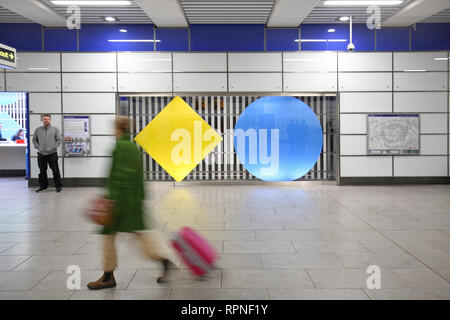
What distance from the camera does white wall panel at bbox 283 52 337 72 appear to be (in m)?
11.4

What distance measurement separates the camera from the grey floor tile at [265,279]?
390cm

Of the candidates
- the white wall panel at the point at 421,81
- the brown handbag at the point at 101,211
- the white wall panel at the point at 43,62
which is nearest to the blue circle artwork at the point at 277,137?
the white wall panel at the point at 421,81

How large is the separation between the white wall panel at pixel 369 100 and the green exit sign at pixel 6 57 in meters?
8.76

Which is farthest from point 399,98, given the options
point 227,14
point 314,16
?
point 227,14

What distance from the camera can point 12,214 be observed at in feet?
24.6

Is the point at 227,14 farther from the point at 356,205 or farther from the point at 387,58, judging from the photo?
the point at 356,205

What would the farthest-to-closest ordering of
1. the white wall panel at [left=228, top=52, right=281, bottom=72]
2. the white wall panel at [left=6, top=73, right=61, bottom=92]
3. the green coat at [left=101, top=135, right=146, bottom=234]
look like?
the white wall panel at [left=228, top=52, right=281, bottom=72] → the white wall panel at [left=6, top=73, right=61, bottom=92] → the green coat at [left=101, top=135, right=146, bottom=234]

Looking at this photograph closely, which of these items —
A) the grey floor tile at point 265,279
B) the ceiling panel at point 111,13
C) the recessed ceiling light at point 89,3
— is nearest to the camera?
the grey floor tile at point 265,279

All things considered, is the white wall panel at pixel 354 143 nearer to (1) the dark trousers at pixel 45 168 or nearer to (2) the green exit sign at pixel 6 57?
(1) the dark trousers at pixel 45 168

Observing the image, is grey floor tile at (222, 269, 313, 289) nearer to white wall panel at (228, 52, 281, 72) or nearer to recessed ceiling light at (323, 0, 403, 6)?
recessed ceiling light at (323, 0, 403, 6)

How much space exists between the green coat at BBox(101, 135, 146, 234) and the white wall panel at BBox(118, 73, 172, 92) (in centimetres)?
793

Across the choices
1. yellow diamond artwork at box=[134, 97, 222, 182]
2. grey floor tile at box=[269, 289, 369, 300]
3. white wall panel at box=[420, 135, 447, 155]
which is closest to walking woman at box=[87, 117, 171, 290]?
grey floor tile at box=[269, 289, 369, 300]

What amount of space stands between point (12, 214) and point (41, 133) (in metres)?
3.59

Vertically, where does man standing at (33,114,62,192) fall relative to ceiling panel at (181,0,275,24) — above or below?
below
